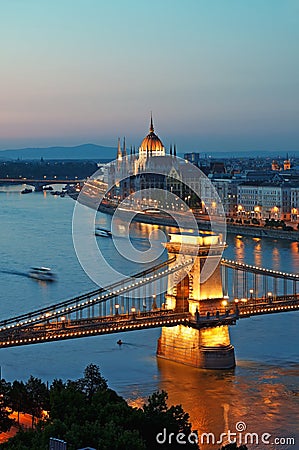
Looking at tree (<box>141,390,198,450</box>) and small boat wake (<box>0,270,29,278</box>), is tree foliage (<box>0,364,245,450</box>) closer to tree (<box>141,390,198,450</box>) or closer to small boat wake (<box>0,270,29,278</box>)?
tree (<box>141,390,198,450</box>)

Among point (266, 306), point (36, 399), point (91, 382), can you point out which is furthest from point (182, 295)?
point (36, 399)

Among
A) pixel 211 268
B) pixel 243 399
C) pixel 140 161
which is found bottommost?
pixel 243 399

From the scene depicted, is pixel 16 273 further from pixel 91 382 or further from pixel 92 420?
pixel 92 420

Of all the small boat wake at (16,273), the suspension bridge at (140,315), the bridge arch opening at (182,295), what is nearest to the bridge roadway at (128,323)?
the suspension bridge at (140,315)

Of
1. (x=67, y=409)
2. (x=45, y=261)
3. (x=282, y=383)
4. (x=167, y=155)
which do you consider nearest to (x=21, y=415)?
(x=67, y=409)

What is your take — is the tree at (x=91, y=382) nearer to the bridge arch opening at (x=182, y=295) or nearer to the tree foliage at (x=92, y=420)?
the tree foliage at (x=92, y=420)

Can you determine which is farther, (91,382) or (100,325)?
(100,325)

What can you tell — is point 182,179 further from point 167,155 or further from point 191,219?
point 191,219

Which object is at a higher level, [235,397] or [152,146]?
[152,146]

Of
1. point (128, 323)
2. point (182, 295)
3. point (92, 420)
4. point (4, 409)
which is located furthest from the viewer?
point (182, 295)
